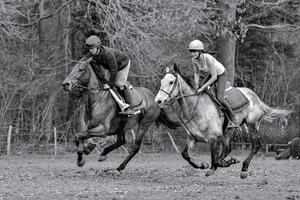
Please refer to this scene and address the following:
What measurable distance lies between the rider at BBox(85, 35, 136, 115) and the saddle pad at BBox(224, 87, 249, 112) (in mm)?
2311

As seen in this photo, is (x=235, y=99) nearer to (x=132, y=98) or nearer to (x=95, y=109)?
(x=132, y=98)

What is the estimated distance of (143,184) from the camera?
1520 cm

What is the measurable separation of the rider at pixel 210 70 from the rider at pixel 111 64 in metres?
1.86

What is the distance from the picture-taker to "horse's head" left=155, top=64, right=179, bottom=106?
15.5 meters

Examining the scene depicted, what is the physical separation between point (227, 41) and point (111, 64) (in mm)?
14597

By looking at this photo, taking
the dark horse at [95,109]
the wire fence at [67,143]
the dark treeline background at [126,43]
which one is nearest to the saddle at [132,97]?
the dark horse at [95,109]

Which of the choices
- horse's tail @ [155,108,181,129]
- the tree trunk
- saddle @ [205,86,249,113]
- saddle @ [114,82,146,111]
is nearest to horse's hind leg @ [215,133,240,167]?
saddle @ [205,86,249,113]

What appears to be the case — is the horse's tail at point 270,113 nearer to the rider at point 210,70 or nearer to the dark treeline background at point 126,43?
the rider at point 210,70

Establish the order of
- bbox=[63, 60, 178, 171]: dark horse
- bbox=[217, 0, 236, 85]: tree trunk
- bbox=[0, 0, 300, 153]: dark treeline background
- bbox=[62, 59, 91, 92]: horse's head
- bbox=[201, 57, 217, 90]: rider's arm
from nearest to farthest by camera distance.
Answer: bbox=[201, 57, 217, 90]: rider's arm, bbox=[62, 59, 91, 92]: horse's head, bbox=[63, 60, 178, 171]: dark horse, bbox=[0, 0, 300, 153]: dark treeline background, bbox=[217, 0, 236, 85]: tree trunk

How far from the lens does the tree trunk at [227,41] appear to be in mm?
28797

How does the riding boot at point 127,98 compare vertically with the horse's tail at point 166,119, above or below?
above

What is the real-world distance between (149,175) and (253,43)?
1750 centimetres

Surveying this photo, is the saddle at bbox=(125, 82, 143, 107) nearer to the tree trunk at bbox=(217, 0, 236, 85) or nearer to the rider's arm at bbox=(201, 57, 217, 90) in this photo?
the rider's arm at bbox=(201, 57, 217, 90)

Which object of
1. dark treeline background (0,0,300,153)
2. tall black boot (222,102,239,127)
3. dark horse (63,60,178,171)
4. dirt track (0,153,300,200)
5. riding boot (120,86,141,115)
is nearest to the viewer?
dirt track (0,153,300,200)
